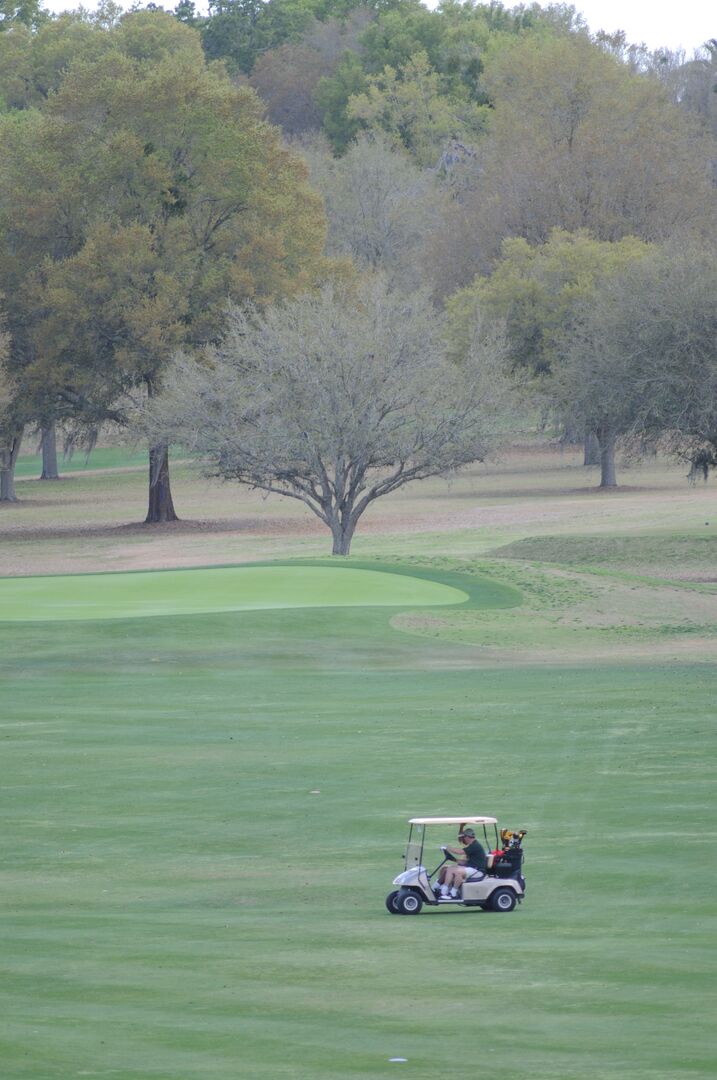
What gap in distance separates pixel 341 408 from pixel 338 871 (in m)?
34.7

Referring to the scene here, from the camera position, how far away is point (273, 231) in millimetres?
67062

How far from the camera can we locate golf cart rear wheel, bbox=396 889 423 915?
40.2 feet

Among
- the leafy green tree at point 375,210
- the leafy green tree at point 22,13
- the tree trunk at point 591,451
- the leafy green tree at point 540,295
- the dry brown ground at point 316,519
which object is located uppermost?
the leafy green tree at point 22,13

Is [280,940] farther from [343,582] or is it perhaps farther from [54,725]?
[343,582]

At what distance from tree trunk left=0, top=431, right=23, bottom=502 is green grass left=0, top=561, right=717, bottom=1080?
142ft

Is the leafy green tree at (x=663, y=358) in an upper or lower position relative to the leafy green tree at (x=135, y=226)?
lower

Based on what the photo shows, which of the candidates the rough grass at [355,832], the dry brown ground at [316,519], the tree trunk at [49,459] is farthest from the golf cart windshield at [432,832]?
the tree trunk at [49,459]

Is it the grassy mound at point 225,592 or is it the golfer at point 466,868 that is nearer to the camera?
the golfer at point 466,868

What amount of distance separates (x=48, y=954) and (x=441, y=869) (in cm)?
321

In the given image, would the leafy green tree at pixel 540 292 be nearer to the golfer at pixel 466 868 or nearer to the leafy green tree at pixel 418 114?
the leafy green tree at pixel 418 114

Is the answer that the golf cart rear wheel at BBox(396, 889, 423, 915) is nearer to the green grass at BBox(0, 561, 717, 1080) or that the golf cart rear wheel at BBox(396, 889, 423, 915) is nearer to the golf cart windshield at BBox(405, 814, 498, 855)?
the green grass at BBox(0, 561, 717, 1080)

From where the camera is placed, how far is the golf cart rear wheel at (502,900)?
485 inches

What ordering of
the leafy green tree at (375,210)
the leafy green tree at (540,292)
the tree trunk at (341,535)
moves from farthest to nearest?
the leafy green tree at (375,210) < the leafy green tree at (540,292) < the tree trunk at (341,535)

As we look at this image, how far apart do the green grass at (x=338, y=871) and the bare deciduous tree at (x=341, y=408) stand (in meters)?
19.5
